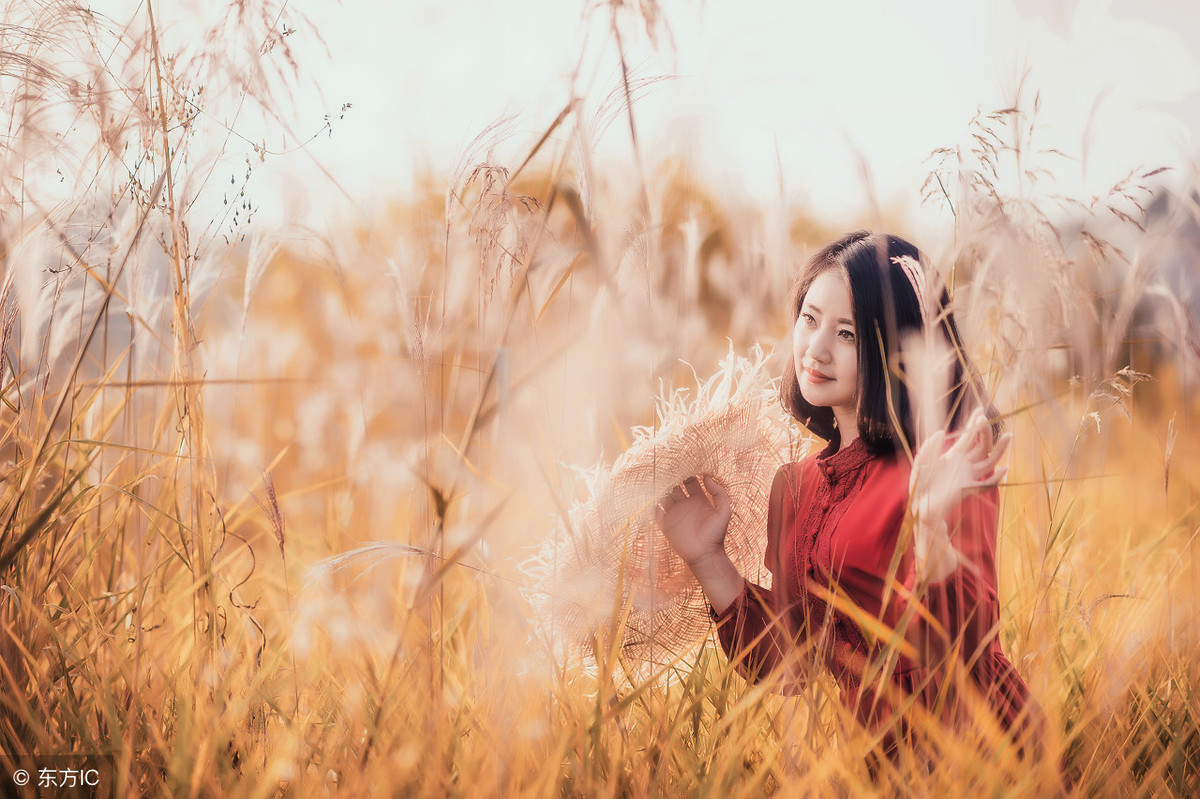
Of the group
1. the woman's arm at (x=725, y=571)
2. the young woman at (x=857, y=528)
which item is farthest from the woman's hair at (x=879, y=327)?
the woman's arm at (x=725, y=571)

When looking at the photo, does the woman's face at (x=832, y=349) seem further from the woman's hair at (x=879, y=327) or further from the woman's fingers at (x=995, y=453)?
the woman's fingers at (x=995, y=453)

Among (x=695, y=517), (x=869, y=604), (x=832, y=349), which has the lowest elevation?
(x=869, y=604)

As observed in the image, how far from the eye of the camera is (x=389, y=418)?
2.76m

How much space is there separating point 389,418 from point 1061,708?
7.28 ft

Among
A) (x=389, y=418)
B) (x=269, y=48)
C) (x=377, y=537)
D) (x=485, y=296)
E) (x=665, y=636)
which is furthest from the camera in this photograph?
(x=389, y=418)

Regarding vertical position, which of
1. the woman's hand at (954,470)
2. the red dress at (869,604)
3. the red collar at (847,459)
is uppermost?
the woman's hand at (954,470)

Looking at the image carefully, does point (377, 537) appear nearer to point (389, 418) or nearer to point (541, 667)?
point (541, 667)

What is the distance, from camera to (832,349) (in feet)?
3.20

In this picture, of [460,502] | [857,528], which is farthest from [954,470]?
[460,502]

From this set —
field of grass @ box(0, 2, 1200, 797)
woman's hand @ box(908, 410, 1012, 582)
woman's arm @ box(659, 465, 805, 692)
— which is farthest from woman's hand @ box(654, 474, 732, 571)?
woman's hand @ box(908, 410, 1012, 582)

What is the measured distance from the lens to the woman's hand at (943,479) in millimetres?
702

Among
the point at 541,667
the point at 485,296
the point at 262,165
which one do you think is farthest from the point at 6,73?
the point at 541,667

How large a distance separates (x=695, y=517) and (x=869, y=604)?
225 millimetres

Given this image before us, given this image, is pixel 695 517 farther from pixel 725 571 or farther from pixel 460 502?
pixel 460 502
